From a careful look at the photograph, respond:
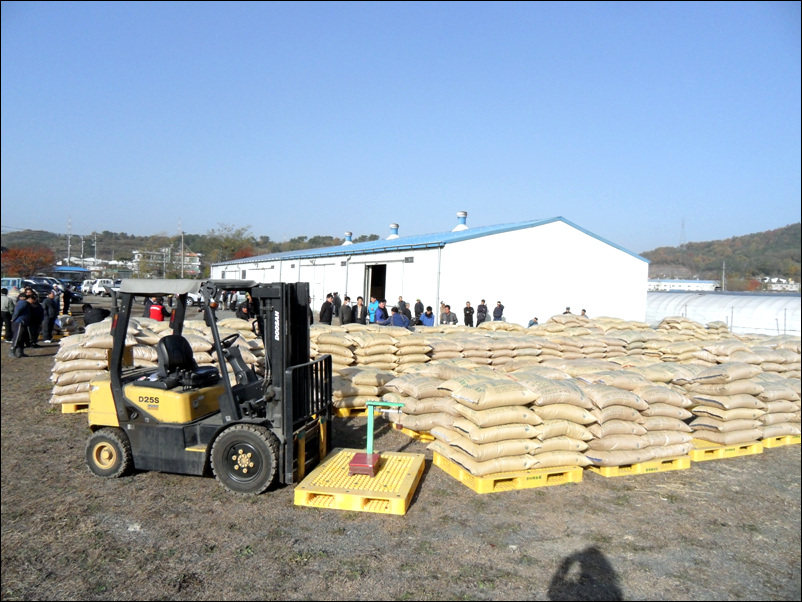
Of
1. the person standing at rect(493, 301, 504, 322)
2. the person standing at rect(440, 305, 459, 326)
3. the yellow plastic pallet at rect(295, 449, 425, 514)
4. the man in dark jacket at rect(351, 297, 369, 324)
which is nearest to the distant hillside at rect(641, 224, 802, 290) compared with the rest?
the yellow plastic pallet at rect(295, 449, 425, 514)

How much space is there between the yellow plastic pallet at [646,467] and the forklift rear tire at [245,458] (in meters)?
3.77

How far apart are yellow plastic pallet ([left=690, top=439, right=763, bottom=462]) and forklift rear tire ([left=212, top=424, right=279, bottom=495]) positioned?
542 centimetres

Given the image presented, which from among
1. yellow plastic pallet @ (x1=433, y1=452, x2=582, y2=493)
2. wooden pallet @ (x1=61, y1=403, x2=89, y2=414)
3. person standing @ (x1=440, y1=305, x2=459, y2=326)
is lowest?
yellow plastic pallet @ (x1=433, y1=452, x2=582, y2=493)

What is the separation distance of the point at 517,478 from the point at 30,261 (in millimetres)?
6097

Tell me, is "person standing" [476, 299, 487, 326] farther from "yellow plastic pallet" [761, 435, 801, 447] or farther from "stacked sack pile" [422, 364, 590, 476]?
"stacked sack pile" [422, 364, 590, 476]

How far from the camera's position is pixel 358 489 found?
5273mm

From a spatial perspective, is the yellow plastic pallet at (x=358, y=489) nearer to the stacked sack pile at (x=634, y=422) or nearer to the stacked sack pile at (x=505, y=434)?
the stacked sack pile at (x=505, y=434)

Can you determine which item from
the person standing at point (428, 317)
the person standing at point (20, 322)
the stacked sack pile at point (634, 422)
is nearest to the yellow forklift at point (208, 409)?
the stacked sack pile at point (634, 422)

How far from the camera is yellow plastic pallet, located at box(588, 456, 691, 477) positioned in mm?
6410

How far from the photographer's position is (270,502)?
17.5 feet

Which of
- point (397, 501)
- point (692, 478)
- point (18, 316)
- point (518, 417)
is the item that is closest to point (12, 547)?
A: point (397, 501)

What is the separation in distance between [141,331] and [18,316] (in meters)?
3.14

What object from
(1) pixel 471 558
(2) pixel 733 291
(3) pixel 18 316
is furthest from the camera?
(2) pixel 733 291

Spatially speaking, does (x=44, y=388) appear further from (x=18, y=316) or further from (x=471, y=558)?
(x=471, y=558)
